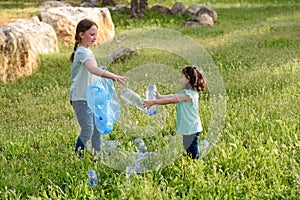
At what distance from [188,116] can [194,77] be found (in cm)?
40

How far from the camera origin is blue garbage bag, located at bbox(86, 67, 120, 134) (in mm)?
5477

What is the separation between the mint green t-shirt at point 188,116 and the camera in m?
5.40

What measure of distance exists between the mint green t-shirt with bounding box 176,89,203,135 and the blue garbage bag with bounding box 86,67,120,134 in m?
0.73

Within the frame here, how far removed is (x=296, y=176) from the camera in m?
5.05

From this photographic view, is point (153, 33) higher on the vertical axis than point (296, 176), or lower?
higher

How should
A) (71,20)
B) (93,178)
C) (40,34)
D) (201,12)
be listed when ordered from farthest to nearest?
(201,12), (71,20), (40,34), (93,178)

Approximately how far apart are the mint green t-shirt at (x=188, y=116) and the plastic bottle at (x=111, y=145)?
959mm

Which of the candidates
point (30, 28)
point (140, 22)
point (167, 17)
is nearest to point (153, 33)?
point (30, 28)

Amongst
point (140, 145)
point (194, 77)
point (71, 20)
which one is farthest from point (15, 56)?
point (194, 77)

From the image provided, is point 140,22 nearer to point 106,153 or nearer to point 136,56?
point 136,56

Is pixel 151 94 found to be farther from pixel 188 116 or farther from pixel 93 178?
pixel 93 178

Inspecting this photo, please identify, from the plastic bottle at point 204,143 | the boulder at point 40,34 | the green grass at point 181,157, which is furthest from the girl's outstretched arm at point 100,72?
the boulder at point 40,34

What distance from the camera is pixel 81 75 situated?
18.7 feet

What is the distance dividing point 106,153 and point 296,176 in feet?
6.56
